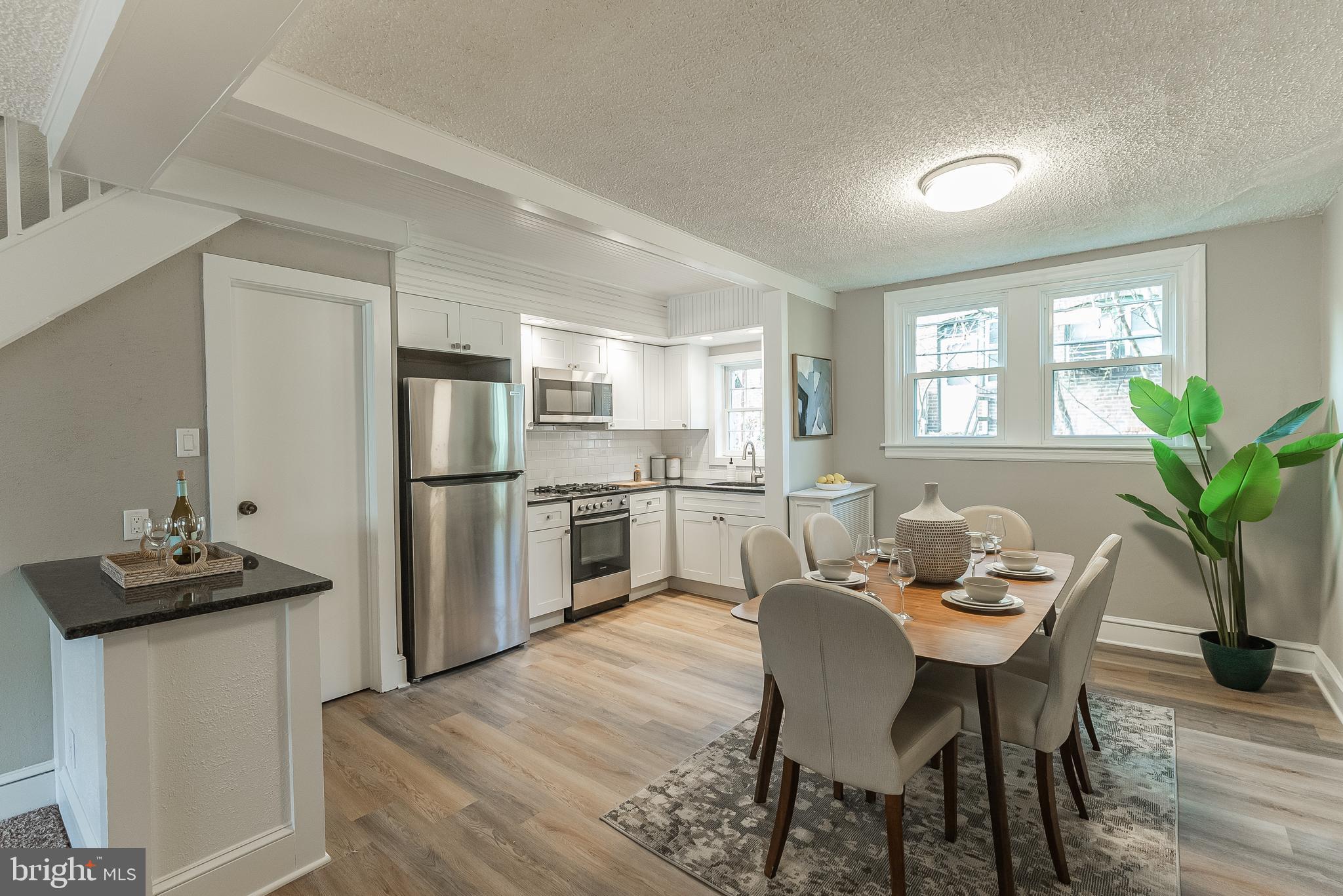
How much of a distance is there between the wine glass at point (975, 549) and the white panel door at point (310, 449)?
2.86 meters

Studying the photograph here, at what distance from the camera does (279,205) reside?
9.34ft

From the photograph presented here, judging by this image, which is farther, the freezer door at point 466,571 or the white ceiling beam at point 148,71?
the freezer door at point 466,571

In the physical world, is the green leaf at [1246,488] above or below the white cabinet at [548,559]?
above

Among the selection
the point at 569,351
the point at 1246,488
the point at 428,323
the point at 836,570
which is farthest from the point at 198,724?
the point at 1246,488

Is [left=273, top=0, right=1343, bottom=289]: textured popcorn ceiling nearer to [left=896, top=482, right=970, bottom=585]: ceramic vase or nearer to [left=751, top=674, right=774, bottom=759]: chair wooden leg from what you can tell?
[left=896, top=482, right=970, bottom=585]: ceramic vase

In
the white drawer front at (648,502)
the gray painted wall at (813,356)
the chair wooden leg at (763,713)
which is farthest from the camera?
the white drawer front at (648,502)

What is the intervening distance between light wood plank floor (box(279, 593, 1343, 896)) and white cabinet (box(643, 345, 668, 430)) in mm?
2151

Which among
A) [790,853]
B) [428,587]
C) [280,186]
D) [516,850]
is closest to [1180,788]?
[790,853]

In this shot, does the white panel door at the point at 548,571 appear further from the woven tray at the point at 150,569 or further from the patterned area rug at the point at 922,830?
the woven tray at the point at 150,569

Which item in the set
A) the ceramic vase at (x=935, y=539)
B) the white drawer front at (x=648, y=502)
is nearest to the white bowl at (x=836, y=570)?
the ceramic vase at (x=935, y=539)

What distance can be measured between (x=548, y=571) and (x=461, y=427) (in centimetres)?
124

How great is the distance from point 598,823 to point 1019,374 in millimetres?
3844

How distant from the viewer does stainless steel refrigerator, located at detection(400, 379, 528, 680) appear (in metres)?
3.47

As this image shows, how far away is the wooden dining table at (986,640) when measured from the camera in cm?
176
